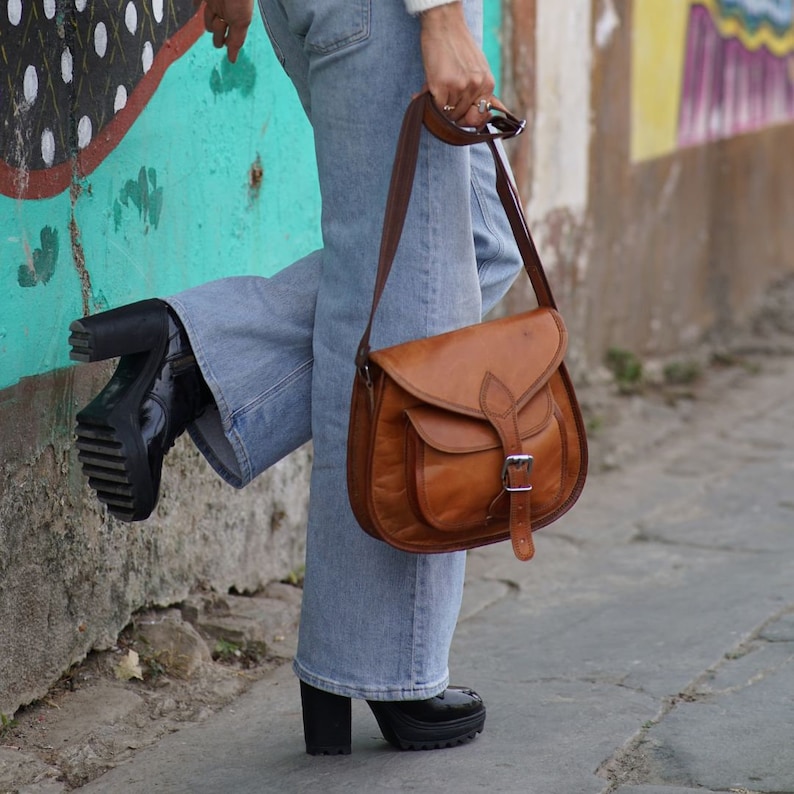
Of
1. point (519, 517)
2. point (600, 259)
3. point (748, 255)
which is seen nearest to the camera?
point (519, 517)

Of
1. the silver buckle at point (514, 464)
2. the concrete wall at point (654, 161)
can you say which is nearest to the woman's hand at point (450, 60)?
the silver buckle at point (514, 464)

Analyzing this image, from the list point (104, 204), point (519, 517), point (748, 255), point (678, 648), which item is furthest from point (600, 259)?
point (519, 517)

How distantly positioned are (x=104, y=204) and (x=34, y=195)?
18 cm

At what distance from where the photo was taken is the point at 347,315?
1643 millimetres

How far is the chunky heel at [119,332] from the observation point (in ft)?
5.13

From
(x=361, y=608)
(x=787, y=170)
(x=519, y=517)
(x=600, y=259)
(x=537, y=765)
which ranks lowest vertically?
(x=537, y=765)

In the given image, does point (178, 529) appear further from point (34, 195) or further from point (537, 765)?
point (537, 765)

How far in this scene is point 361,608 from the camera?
169cm

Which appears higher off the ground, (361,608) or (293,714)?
(361,608)

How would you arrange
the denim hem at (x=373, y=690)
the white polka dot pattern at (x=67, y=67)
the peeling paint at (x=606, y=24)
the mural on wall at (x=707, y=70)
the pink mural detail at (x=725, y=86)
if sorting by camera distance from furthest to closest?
1. the pink mural detail at (x=725, y=86)
2. the mural on wall at (x=707, y=70)
3. the peeling paint at (x=606, y=24)
4. the white polka dot pattern at (x=67, y=67)
5. the denim hem at (x=373, y=690)

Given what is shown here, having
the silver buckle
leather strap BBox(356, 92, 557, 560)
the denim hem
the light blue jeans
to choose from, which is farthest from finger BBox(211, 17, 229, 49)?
the denim hem

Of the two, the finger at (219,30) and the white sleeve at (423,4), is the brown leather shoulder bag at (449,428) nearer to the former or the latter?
the white sleeve at (423,4)

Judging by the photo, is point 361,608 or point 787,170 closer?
point 361,608

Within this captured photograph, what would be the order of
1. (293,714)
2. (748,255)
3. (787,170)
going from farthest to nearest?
(787,170)
(748,255)
(293,714)
